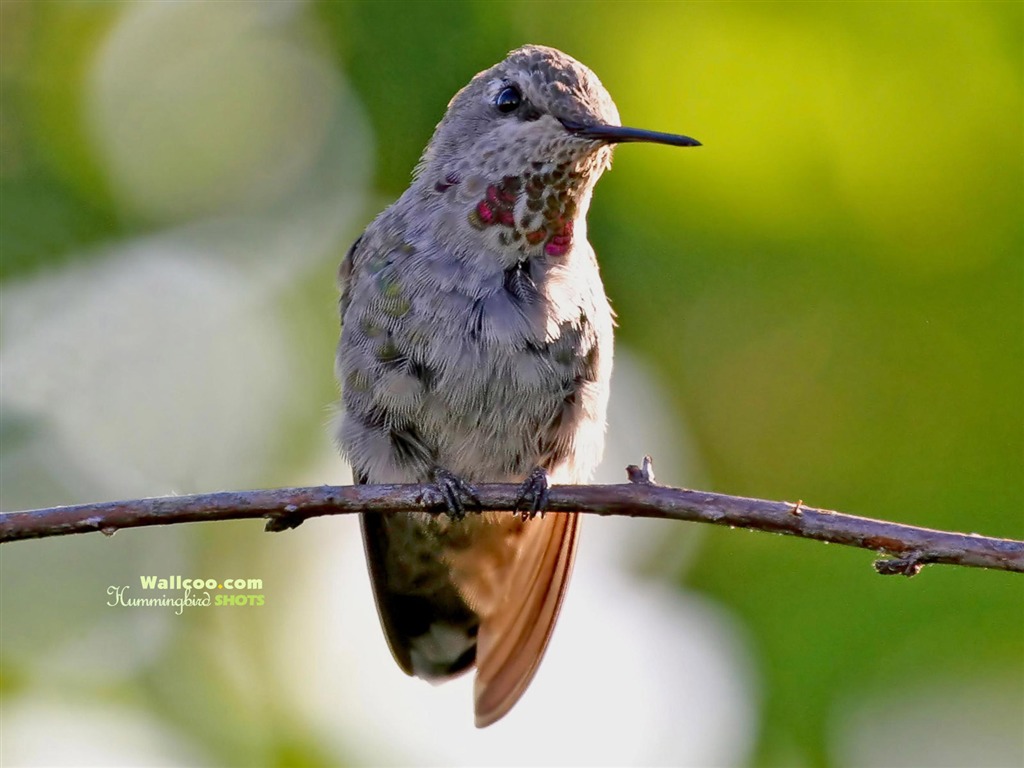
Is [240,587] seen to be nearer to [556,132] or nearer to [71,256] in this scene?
[71,256]

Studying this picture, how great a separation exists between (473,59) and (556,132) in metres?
0.67

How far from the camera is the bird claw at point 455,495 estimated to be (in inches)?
139

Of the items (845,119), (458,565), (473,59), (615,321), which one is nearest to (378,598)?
(458,565)

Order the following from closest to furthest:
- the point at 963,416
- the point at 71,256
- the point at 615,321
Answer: the point at 963,416
the point at 615,321
the point at 71,256

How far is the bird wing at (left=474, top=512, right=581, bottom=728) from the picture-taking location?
443cm

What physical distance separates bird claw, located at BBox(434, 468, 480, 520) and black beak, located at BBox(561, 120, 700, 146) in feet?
3.73

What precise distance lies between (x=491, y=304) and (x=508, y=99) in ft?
2.44

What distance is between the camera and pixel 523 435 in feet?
13.0

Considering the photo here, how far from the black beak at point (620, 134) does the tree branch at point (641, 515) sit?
1006mm

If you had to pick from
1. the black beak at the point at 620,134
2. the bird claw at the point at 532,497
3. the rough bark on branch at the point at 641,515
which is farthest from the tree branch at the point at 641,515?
the black beak at the point at 620,134

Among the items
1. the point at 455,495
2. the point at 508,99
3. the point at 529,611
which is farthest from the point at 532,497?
the point at 508,99

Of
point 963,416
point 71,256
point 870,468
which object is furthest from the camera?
point 71,256

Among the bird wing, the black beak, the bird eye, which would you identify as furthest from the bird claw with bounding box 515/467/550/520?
the bird eye

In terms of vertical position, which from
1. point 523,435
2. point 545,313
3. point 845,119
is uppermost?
point 845,119
